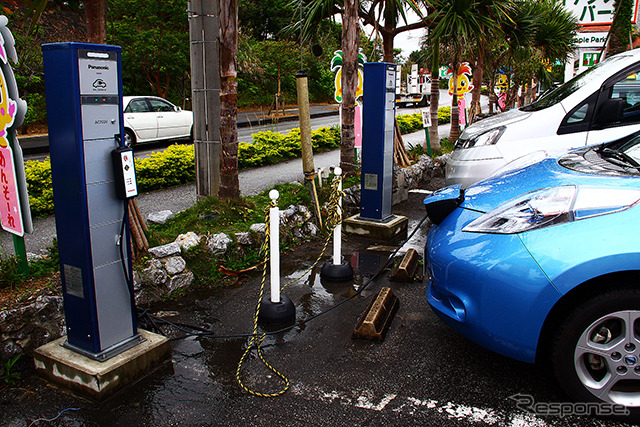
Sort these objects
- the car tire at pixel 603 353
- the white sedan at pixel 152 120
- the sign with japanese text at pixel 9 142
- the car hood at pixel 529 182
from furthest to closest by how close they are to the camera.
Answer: the white sedan at pixel 152 120 < the sign with japanese text at pixel 9 142 < the car hood at pixel 529 182 < the car tire at pixel 603 353

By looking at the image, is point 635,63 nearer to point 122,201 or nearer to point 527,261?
point 527,261

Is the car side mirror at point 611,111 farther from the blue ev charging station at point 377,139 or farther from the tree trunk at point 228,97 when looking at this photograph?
the tree trunk at point 228,97

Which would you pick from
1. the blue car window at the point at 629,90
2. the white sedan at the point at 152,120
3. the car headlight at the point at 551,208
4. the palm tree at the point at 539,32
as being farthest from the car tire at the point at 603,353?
the white sedan at the point at 152,120

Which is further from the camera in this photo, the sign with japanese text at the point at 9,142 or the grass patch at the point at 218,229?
the grass patch at the point at 218,229

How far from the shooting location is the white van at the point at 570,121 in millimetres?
5805

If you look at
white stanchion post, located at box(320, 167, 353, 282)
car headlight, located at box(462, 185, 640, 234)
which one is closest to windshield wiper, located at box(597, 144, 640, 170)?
car headlight, located at box(462, 185, 640, 234)

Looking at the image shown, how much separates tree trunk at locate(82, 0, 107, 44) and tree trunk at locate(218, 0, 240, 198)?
1332mm

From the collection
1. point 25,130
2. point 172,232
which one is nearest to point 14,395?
point 172,232

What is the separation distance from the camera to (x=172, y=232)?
5.39 meters

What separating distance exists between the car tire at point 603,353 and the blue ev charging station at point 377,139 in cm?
387

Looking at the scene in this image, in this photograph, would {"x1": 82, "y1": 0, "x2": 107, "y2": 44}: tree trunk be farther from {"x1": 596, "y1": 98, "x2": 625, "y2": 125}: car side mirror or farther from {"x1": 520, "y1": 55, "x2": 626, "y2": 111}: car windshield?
{"x1": 596, "y1": 98, "x2": 625, "y2": 125}: car side mirror

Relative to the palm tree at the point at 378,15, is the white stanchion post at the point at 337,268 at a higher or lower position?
lower

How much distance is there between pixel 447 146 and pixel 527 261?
11137mm

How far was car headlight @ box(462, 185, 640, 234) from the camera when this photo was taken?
2.92 meters
